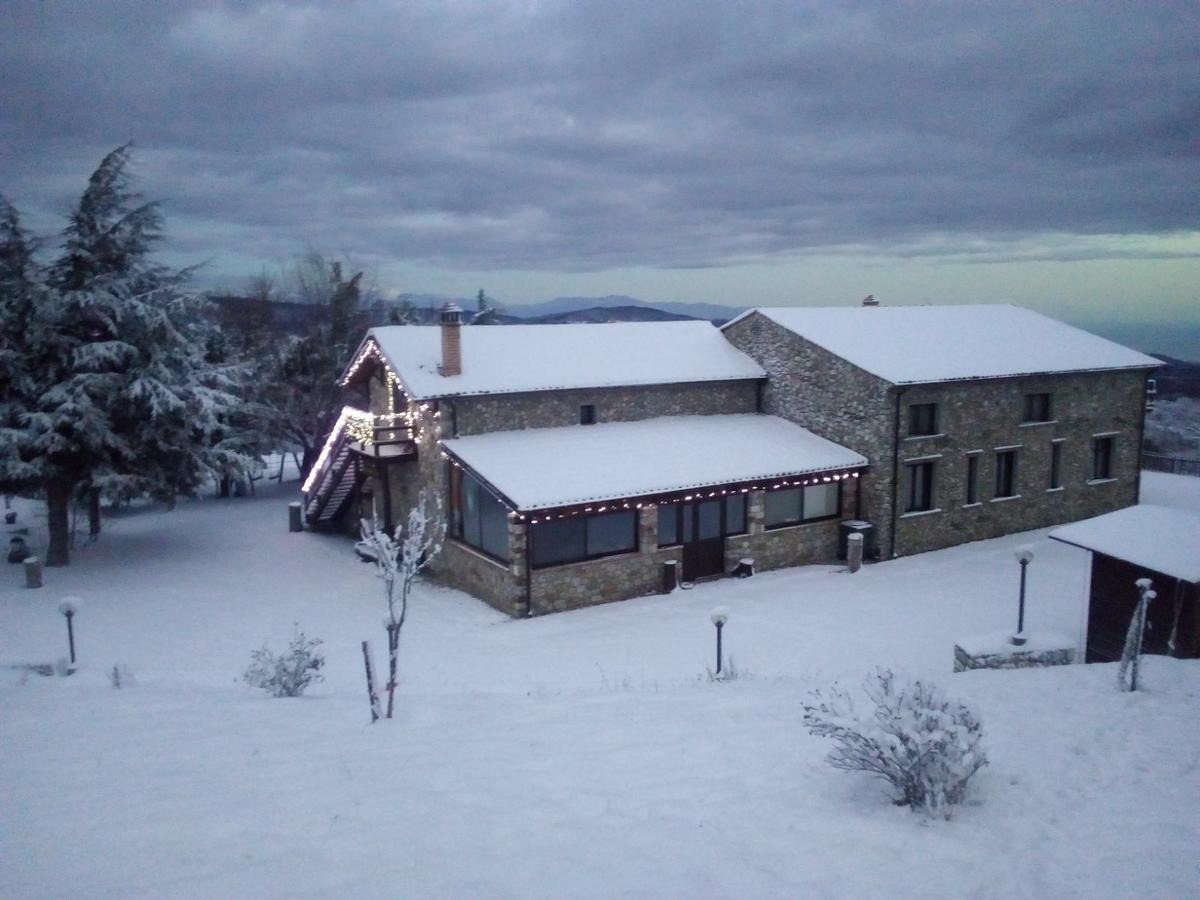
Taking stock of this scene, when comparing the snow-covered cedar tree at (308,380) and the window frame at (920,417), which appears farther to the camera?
the snow-covered cedar tree at (308,380)

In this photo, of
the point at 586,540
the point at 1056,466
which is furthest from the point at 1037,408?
the point at 586,540

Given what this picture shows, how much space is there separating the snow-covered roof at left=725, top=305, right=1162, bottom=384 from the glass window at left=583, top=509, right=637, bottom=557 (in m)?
7.66

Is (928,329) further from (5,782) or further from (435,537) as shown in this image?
(5,782)

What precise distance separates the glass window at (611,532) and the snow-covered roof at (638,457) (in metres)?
0.66

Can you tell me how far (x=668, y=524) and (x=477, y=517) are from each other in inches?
174

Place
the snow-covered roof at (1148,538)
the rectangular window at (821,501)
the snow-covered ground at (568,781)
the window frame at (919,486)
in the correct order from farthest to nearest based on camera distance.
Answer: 1. the window frame at (919,486)
2. the rectangular window at (821,501)
3. the snow-covered roof at (1148,538)
4. the snow-covered ground at (568,781)

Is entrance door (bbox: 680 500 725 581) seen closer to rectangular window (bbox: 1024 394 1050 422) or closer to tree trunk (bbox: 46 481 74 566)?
rectangular window (bbox: 1024 394 1050 422)

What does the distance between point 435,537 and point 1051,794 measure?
1583 cm

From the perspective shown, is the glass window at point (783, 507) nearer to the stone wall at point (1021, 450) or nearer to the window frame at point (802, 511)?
the window frame at point (802, 511)

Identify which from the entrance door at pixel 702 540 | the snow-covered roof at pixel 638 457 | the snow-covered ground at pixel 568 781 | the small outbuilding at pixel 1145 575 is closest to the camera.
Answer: the snow-covered ground at pixel 568 781

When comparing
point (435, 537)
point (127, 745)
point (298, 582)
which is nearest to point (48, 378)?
point (298, 582)

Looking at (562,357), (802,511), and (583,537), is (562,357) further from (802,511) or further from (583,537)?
(802,511)

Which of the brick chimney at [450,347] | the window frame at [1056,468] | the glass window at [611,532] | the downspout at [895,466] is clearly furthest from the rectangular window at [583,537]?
the window frame at [1056,468]

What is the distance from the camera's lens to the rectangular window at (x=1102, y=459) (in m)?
26.0
